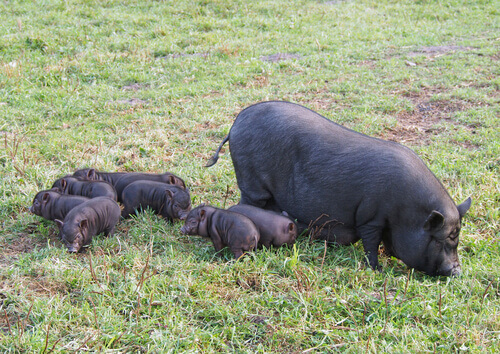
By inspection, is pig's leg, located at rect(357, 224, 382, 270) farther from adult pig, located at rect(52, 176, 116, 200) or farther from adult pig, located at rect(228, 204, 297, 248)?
adult pig, located at rect(52, 176, 116, 200)

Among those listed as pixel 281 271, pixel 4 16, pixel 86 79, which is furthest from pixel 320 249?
pixel 4 16

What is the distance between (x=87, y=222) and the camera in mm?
4191

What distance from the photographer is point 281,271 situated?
3.85 meters

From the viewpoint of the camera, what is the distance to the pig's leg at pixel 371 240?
3.94 m

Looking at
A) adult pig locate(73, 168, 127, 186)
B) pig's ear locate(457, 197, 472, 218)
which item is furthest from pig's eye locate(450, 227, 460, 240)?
adult pig locate(73, 168, 127, 186)

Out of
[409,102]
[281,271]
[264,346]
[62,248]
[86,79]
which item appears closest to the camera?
[264,346]

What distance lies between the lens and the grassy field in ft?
10.6

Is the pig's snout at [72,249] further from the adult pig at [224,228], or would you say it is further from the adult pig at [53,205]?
the adult pig at [224,228]

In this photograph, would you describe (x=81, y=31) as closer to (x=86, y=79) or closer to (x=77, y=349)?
(x=86, y=79)

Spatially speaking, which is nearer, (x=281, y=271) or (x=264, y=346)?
(x=264, y=346)

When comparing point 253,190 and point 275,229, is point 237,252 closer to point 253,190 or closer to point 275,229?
point 275,229

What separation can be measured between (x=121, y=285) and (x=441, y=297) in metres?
2.18

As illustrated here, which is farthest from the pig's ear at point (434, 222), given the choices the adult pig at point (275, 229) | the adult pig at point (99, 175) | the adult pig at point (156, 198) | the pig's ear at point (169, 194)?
the adult pig at point (99, 175)

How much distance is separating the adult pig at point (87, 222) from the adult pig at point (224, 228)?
0.70 m
